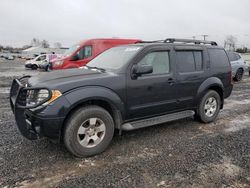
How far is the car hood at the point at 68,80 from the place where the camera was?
133 inches

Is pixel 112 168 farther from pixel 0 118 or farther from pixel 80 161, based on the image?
pixel 0 118

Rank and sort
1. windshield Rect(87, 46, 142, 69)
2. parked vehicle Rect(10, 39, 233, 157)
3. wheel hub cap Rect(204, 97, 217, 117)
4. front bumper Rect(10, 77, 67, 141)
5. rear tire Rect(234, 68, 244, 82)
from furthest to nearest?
rear tire Rect(234, 68, 244, 82) → wheel hub cap Rect(204, 97, 217, 117) → windshield Rect(87, 46, 142, 69) → parked vehicle Rect(10, 39, 233, 157) → front bumper Rect(10, 77, 67, 141)

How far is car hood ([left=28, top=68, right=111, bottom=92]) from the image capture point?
3379 mm

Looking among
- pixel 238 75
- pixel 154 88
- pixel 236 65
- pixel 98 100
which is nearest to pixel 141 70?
pixel 154 88

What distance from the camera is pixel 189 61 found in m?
4.87

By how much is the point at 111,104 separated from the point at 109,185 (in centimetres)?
130

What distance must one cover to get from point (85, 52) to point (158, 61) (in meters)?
6.88

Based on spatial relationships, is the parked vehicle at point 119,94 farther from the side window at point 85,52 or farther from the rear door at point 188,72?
the side window at point 85,52

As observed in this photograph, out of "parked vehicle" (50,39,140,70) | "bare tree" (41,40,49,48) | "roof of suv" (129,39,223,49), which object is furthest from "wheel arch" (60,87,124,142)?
"bare tree" (41,40,49,48)

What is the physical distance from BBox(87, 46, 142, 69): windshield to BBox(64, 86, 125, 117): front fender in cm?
60

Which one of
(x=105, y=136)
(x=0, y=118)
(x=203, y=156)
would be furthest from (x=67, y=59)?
(x=203, y=156)

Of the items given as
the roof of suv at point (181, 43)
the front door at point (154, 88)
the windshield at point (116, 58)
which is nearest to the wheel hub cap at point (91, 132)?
the front door at point (154, 88)

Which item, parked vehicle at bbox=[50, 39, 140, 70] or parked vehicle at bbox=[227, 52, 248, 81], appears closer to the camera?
parked vehicle at bbox=[50, 39, 140, 70]

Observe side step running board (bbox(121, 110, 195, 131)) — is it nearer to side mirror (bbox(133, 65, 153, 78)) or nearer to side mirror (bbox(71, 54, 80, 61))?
side mirror (bbox(133, 65, 153, 78))
